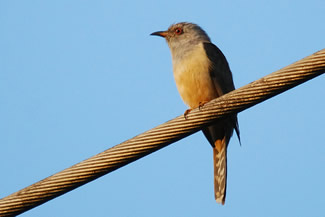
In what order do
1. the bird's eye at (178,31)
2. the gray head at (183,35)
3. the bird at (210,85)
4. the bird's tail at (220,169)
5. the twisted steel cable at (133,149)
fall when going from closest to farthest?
the twisted steel cable at (133,149)
the bird's tail at (220,169)
the bird at (210,85)
the gray head at (183,35)
the bird's eye at (178,31)

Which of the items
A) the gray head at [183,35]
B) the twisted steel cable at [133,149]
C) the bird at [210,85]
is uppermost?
the gray head at [183,35]

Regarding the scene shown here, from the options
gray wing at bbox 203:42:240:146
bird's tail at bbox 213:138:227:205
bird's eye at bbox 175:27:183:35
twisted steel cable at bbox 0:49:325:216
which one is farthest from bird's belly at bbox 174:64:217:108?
twisted steel cable at bbox 0:49:325:216

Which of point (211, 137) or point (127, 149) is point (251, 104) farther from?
point (211, 137)

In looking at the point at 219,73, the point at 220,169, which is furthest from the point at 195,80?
the point at 220,169

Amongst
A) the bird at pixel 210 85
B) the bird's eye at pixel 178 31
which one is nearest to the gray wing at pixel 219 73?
the bird at pixel 210 85

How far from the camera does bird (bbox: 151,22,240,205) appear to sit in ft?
20.6

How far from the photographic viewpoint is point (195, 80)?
248 inches

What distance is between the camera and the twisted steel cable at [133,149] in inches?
141

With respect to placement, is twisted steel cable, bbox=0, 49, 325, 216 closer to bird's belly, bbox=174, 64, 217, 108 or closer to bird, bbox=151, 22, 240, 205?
bird, bbox=151, 22, 240, 205

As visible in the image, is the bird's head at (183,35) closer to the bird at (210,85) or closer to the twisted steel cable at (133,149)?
the bird at (210,85)

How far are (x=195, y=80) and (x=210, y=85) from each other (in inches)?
8.2

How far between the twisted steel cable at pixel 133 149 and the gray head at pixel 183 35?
3453mm

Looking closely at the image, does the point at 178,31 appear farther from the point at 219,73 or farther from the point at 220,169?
the point at 220,169

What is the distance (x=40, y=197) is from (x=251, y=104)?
1803 millimetres
